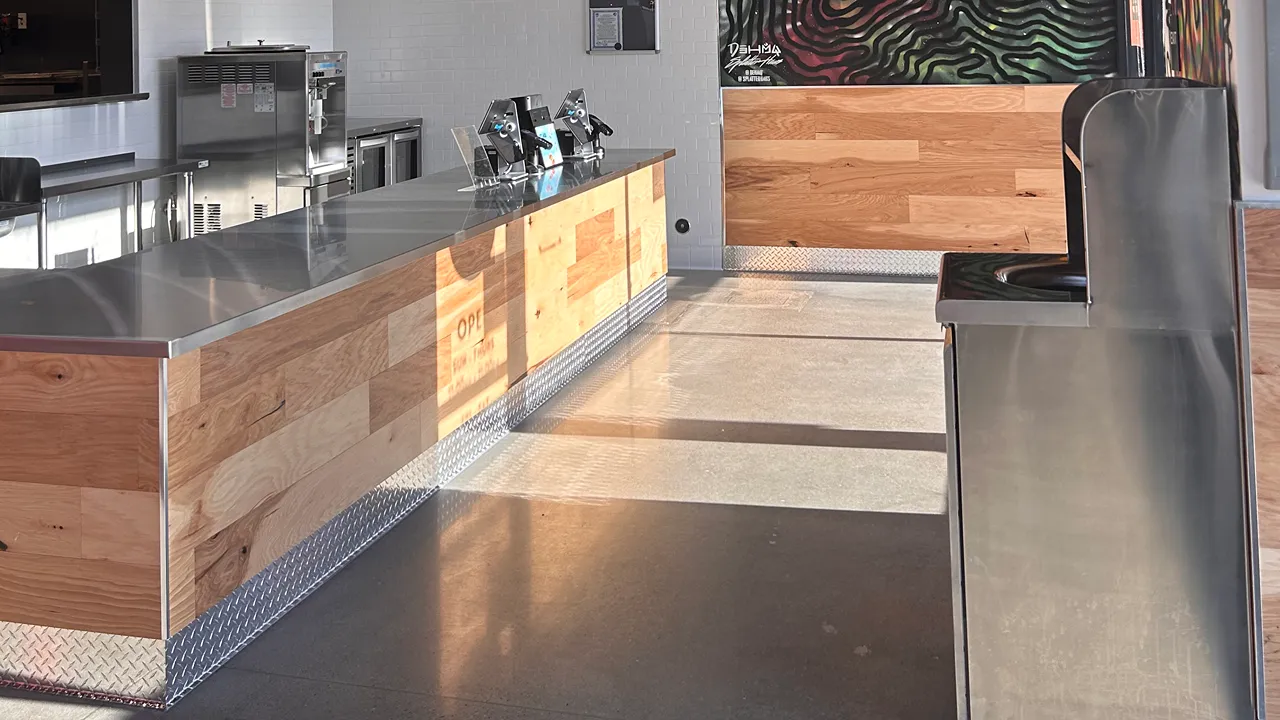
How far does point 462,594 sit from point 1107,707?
1.63 meters

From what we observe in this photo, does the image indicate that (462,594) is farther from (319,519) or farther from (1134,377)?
(1134,377)

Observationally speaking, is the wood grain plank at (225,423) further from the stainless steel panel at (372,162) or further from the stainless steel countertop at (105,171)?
the stainless steel panel at (372,162)

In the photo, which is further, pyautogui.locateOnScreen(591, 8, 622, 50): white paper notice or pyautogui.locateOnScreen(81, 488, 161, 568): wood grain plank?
pyautogui.locateOnScreen(591, 8, 622, 50): white paper notice

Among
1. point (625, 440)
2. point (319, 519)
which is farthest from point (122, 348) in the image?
point (625, 440)

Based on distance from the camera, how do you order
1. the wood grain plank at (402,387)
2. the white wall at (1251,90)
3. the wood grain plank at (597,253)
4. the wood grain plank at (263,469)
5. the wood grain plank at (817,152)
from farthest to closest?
the wood grain plank at (817,152) < the wood grain plank at (597,253) < the wood grain plank at (402,387) < the wood grain plank at (263,469) < the white wall at (1251,90)

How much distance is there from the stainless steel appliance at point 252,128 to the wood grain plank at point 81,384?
203 inches

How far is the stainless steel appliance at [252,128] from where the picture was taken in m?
7.61

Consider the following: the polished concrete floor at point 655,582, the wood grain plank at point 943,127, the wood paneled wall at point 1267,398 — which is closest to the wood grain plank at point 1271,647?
the wood paneled wall at point 1267,398

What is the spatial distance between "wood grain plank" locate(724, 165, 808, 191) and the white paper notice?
3.83 ft

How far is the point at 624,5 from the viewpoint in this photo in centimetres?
892

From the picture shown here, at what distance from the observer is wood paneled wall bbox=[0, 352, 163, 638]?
8.71ft

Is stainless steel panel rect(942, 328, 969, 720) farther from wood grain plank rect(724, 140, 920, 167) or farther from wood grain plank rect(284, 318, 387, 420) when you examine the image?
wood grain plank rect(724, 140, 920, 167)

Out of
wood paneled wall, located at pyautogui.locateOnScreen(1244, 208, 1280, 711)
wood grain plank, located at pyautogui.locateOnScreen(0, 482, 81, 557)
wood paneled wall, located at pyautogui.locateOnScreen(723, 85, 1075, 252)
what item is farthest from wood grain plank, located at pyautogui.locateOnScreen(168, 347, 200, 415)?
wood paneled wall, located at pyautogui.locateOnScreen(723, 85, 1075, 252)

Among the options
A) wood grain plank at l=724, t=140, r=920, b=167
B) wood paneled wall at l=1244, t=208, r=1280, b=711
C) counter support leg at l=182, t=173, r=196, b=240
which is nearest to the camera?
wood paneled wall at l=1244, t=208, r=1280, b=711
